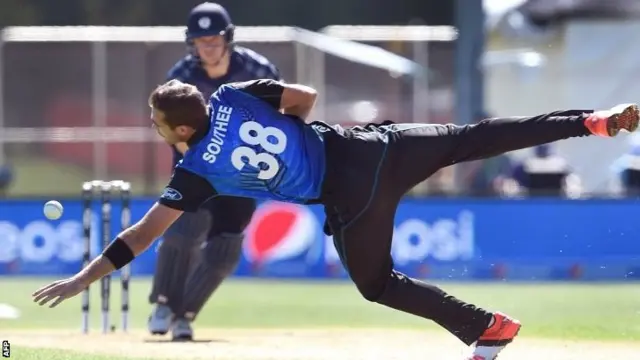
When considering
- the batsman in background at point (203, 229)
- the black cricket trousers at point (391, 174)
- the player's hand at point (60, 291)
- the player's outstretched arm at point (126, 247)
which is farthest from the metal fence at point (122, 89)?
the player's hand at point (60, 291)

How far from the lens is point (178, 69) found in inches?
427

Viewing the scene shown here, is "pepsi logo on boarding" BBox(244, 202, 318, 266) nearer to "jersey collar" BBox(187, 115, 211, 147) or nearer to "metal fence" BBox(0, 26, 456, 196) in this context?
"metal fence" BBox(0, 26, 456, 196)

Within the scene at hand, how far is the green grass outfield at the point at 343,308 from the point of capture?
1229 cm

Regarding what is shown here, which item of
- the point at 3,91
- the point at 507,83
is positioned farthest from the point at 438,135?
the point at 507,83

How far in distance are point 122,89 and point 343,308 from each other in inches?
318

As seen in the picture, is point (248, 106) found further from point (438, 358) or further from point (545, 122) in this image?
point (438, 358)

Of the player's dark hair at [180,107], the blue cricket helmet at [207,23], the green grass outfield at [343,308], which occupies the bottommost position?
the green grass outfield at [343,308]

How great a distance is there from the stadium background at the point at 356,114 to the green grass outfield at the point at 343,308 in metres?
0.09

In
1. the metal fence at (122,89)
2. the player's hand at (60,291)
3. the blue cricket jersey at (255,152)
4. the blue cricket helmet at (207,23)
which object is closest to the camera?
the player's hand at (60,291)

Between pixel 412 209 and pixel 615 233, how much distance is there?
2.50m

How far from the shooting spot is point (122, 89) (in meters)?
21.4

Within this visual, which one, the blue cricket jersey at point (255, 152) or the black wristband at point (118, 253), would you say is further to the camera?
the blue cricket jersey at point (255, 152)

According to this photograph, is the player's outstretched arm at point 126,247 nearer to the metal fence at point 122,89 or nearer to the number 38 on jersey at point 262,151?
the number 38 on jersey at point 262,151

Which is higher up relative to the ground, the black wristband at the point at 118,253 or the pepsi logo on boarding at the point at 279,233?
the black wristband at the point at 118,253
